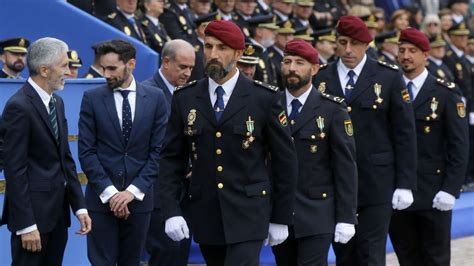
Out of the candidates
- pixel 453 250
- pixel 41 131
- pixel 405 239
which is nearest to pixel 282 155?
pixel 41 131

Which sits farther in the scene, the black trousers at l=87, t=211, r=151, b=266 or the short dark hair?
the short dark hair

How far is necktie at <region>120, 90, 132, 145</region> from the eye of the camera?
8680 millimetres

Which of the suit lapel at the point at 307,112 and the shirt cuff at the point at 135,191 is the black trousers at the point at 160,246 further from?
the suit lapel at the point at 307,112

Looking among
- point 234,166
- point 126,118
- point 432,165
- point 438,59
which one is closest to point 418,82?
point 432,165

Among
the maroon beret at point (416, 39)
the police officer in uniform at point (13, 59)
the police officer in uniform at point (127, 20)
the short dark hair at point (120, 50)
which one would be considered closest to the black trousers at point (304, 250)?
the short dark hair at point (120, 50)

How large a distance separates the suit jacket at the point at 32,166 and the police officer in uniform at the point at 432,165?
3.19 meters

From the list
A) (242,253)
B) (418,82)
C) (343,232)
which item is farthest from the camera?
(418,82)

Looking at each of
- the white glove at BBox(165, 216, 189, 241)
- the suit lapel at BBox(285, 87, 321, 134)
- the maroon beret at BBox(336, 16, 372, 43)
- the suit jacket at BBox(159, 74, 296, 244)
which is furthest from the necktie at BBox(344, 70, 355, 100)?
the white glove at BBox(165, 216, 189, 241)

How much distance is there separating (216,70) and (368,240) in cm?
231

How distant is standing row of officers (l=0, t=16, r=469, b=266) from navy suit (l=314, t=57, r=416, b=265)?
10 millimetres

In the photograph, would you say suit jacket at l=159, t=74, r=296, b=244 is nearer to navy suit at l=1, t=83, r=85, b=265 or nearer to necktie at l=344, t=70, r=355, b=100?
navy suit at l=1, t=83, r=85, b=265

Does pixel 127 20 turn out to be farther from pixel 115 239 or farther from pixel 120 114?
pixel 115 239

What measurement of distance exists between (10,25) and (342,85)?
160 inches

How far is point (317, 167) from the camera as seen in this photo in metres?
8.44
